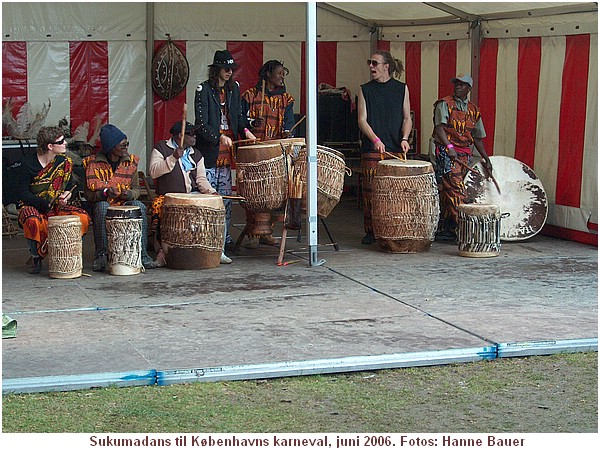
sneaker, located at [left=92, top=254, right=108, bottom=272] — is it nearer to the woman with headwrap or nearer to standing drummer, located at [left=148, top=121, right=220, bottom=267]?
the woman with headwrap

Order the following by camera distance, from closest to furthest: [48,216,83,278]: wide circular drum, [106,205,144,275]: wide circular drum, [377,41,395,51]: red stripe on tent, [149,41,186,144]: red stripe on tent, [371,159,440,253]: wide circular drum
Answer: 1. [48,216,83,278]: wide circular drum
2. [106,205,144,275]: wide circular drum
3. [371,159,440,253]: wide circular drum
4. [149,41,186,144]: red stripe on tent
5. [377,41,395,51]: red stripe on tent

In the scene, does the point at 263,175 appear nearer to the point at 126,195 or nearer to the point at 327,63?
the point at 126,195

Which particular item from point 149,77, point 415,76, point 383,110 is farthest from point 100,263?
point 415,76

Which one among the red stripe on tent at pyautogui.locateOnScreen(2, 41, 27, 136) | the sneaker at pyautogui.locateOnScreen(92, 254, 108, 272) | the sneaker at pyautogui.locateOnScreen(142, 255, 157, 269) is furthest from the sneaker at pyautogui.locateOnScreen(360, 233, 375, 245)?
the red stripe on tent at pyautogui.locateOnScreen(2, 41, 27, 136)

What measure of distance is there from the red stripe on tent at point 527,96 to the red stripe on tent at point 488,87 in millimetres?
342

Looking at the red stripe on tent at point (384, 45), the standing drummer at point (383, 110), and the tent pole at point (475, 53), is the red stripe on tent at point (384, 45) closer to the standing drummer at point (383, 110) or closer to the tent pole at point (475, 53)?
the tent pole at point (475, 53)

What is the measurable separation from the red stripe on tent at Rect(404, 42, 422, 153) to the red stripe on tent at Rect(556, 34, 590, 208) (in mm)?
2177

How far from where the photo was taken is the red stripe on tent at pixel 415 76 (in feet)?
35.4

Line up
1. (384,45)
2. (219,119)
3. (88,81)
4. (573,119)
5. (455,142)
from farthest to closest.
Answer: (384,45) < (88,81) < (455,142) < (573,119) < (219,119)

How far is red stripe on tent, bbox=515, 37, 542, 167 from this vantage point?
907cm

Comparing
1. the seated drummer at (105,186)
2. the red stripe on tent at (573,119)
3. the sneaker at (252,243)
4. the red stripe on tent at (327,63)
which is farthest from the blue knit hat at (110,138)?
the red stripe on tent at (327,63)

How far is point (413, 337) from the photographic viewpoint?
546 cm

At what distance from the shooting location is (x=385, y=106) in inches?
332

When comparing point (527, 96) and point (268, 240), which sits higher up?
point (527, 96)
